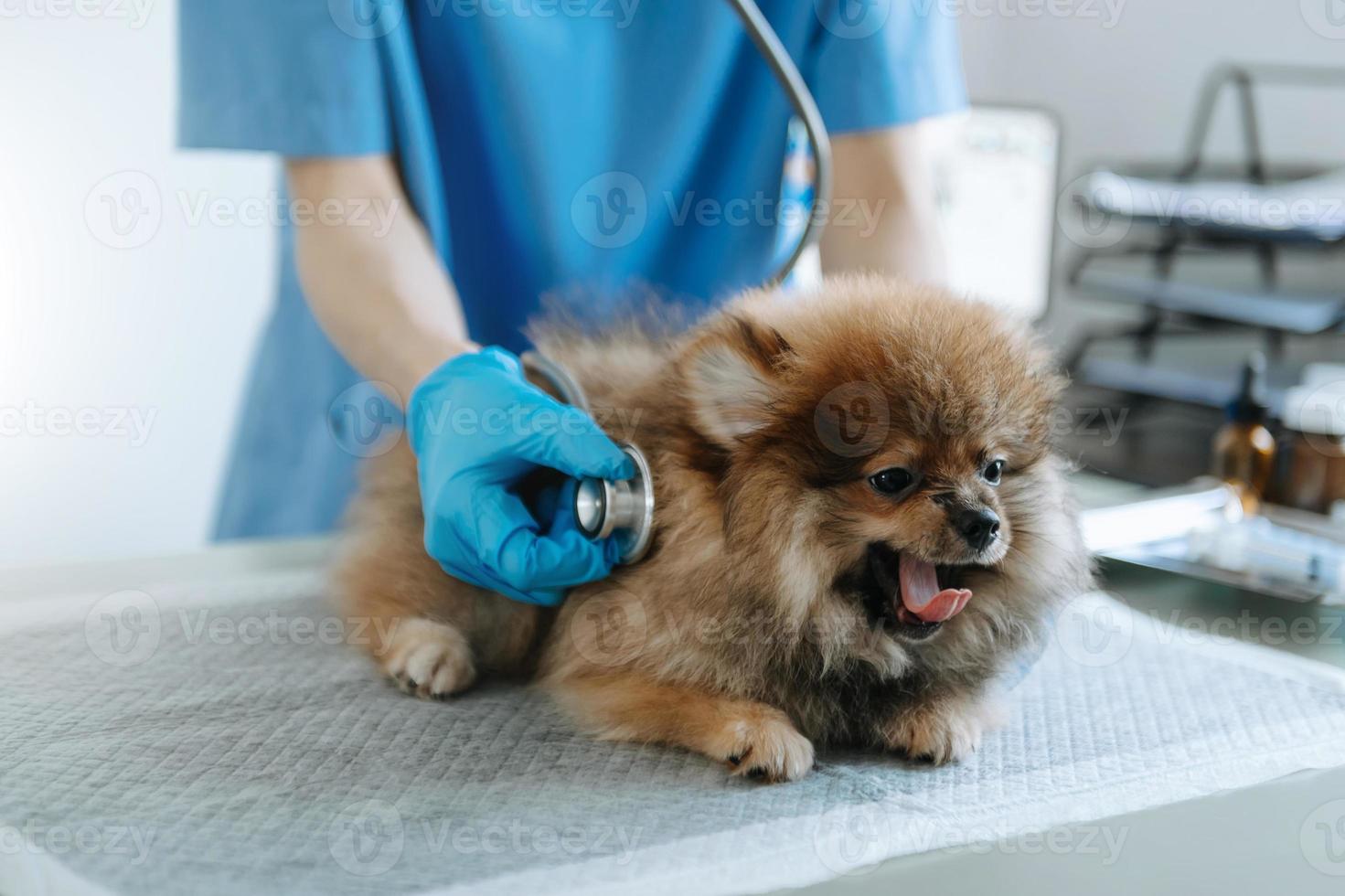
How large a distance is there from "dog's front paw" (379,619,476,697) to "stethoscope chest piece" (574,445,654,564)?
196mm

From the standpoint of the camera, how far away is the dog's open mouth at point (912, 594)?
103cm

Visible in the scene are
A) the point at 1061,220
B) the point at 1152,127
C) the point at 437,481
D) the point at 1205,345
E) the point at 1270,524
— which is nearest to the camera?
the point at 437,481

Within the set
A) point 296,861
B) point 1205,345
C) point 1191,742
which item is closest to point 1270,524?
point 1191,742

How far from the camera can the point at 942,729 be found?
99 cm

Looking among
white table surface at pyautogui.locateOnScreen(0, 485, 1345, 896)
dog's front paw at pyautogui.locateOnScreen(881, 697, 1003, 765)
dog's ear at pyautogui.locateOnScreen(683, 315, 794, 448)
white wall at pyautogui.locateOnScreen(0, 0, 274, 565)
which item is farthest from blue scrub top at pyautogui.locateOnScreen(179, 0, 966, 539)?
white wall at pyautogui.locateOnScreen(0, 0, 274, 565)

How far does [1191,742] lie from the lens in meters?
0.98

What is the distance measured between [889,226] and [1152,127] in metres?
1.98

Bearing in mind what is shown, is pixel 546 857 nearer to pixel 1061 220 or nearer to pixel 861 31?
pixel 861 31

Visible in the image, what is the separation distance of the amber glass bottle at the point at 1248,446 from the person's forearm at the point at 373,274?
105cm

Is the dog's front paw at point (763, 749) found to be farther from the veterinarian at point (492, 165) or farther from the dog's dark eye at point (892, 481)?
the veterinarian at point (492, 165)

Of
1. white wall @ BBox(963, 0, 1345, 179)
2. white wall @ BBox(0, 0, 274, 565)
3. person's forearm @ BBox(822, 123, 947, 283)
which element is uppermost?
white wall @ BBox(963, 0, 1345, 179)

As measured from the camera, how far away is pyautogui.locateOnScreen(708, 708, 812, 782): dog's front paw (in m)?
0.93

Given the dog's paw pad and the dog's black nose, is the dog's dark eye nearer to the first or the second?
the dog's black nose

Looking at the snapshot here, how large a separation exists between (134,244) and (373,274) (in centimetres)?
184
